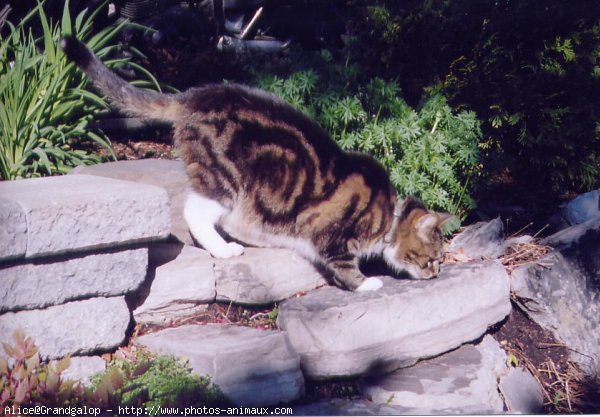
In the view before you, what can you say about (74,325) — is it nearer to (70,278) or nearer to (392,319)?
(70,278)

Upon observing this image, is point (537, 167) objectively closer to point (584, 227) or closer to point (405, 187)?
point (584, 227)

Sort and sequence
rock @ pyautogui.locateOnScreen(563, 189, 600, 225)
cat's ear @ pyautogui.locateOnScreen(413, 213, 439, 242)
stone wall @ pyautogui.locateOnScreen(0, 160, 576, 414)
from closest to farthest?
stone wall @ pyautogui.locateOnScreen(0, 160, 576, 414)
cat's ear @ pyautogui.locateOnScreen(413, 213, 439, 242)
rock @ pyautogui.locateOnScreen(563, 189, 600, 225)

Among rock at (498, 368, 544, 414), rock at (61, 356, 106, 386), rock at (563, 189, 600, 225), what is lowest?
rock at (498, 368, 544, 414)

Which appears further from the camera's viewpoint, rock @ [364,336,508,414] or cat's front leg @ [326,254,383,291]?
cat's front leg @ [326,254,383,291]

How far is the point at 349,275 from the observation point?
134 inches

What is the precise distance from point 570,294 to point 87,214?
9.10ft

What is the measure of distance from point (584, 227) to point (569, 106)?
98 cm

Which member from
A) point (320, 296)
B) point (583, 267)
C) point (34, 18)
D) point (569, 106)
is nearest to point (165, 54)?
point (34, 18)

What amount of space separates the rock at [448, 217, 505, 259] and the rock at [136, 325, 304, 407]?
1501mm

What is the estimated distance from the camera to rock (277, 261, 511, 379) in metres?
3.00

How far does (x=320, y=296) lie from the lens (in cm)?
335

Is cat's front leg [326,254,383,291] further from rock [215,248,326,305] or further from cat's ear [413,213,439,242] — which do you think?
cat's ear [413,213,439,242]

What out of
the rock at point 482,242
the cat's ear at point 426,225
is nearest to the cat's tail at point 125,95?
the cat's ear at point 426,225

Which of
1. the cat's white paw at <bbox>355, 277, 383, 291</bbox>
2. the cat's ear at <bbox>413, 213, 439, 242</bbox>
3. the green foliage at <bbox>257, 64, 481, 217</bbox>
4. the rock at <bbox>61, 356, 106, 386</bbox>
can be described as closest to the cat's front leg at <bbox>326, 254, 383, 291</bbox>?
the cat's white paw at <bbox>355, 277, 383, 291</bbox>
